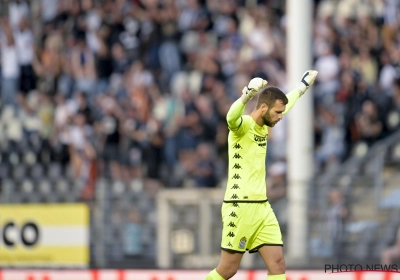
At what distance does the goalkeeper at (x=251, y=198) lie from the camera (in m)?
9.92

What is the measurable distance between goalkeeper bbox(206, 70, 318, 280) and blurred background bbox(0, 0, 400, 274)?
4356 mm

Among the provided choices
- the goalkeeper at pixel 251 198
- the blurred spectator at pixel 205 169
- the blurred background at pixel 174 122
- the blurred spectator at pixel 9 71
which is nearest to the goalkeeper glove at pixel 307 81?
the goalkeeper at pixel 251 198

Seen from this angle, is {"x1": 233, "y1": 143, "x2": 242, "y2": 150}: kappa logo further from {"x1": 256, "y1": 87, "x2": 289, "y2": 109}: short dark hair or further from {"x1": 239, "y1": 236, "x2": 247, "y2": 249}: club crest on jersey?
{"x1": 239, "y1": 236, "x2": 247, "y2": 249}: club crest on jersey

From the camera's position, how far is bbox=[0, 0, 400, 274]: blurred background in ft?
49.5

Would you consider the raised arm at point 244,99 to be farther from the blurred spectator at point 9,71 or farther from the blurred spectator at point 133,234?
the blurred spectator at point 9,71

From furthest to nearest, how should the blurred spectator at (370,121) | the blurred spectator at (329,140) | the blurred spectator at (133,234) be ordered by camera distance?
the blurred spectator at (329,140)
the blurred spectator at (370,121)
the blurred spectator at (133,234)

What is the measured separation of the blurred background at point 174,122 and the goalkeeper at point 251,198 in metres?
4.36

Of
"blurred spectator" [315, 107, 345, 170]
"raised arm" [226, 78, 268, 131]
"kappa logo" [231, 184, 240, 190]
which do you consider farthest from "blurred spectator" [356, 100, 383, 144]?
"raised arm" [226, 78, 268, 131]

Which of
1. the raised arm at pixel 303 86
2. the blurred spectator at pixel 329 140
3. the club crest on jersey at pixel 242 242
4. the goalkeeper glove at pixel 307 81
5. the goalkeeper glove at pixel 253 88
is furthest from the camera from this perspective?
the blurred spectator at pixel 329 140

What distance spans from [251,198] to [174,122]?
8097mm

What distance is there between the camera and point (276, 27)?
61.0 feet

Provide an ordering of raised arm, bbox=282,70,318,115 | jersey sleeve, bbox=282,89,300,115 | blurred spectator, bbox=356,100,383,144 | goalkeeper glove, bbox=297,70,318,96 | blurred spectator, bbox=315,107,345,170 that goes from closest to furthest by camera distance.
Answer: jersey sleeve, bbox=282,89,300,115 → raised arm, bbox=282,70,318,115 → goalkeeper glove, bbox=297,70,318,96 → blurred spectator, bbox=356,100,383,144 → blurred spectator, bbox=315,107,345,170

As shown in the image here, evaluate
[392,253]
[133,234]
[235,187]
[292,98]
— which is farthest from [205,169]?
[235,187]

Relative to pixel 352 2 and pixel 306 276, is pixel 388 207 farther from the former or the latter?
pixel 352 2
